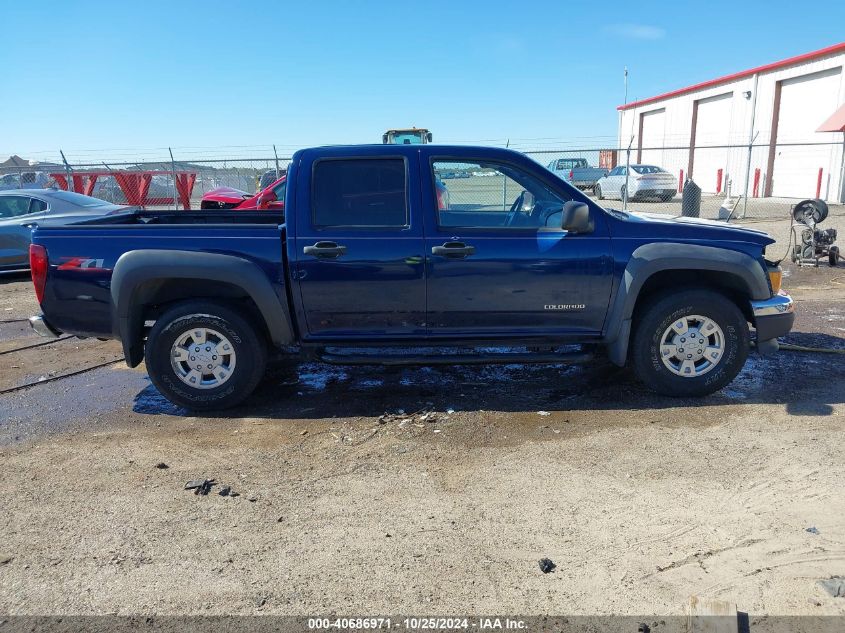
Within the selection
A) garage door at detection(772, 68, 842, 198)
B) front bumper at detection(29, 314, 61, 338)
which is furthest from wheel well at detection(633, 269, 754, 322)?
garage door at detection(772, 68, 842, 198)

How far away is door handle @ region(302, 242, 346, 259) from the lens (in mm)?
4590

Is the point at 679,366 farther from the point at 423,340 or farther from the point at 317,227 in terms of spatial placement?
the point at 317,227

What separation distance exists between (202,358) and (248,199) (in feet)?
30.3

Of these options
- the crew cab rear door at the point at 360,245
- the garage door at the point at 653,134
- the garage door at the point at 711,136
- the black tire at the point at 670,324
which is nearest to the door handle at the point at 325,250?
the crew cab rear door at the point at 360,245

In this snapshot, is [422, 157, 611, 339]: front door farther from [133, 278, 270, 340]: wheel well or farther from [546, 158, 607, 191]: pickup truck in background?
[546, 158, 607, 191]: pickup truck in background

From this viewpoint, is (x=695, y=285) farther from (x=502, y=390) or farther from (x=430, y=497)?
(x=430, y=497)

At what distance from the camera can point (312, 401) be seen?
5113 mm

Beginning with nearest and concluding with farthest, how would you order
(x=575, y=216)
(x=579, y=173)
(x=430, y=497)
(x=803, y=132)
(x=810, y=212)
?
(x=430, y=497), (x=575, y=216), (x=810, y=212), (x=579, y=173), (x=803, y=132)

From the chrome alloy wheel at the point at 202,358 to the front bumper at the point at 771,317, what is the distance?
3.89m

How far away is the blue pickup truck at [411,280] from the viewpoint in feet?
15.1

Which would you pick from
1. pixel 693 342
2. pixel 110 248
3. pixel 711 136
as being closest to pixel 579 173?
pixel 711 136

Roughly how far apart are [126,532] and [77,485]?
76cm

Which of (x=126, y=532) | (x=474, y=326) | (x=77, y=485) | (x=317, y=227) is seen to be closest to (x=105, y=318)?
(x=77, y=485)

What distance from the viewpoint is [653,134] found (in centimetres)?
4012
